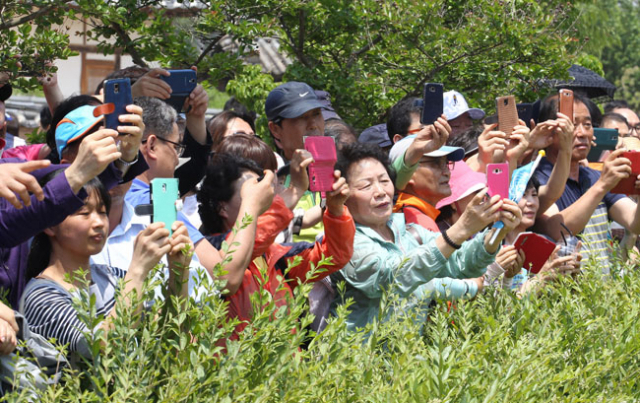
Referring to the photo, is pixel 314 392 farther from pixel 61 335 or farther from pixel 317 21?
pixel 317 21

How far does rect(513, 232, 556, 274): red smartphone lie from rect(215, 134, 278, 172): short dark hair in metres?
1.27

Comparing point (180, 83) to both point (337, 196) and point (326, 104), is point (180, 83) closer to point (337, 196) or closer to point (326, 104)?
point (337, 196)

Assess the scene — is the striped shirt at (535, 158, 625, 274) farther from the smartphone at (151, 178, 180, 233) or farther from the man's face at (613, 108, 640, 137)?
the smartphone at (151, 178, 180, 233)

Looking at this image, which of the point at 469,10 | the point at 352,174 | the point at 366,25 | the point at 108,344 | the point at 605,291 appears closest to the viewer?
the point at 108,344

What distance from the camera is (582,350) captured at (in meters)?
3.33

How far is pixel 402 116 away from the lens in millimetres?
5219

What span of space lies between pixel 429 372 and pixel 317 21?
381cm

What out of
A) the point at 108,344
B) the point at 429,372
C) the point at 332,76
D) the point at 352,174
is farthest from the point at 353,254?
the point at 332,76

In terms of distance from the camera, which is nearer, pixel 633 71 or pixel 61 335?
pixel 61 335

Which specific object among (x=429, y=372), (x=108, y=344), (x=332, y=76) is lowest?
(x=332, y=76)

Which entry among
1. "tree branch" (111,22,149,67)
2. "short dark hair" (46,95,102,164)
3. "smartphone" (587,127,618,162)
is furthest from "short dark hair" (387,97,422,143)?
"short dark hair" (46,95,102,164)

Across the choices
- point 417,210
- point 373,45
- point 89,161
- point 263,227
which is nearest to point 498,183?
point 417,210

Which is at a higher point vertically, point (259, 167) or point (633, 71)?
point (259, 167)

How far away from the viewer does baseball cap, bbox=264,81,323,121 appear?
477 centimetres
